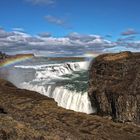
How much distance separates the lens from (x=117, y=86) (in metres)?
24.5

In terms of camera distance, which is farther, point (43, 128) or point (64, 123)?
point (64, 123)

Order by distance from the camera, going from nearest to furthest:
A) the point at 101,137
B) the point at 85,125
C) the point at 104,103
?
the point at 101,137
the point at 85,125
the point at 104,103

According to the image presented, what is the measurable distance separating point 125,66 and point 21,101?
1839 centimetres

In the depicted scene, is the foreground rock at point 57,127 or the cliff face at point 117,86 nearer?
the foreground rock at point 57,127

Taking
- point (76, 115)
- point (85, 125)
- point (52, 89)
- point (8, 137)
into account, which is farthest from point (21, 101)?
point (52, 89)

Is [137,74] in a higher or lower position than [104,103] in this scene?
higher

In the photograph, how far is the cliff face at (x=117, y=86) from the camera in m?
22.6

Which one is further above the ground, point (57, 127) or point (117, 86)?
point (57, 127)

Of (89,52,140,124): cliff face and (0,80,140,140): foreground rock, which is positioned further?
(89,52,140,124): cliff face

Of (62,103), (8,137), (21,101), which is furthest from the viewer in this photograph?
(62,103)

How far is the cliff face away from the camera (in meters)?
22.6

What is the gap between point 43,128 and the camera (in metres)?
6.03

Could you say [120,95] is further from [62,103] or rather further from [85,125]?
[85,125]

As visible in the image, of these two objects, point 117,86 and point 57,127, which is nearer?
point 57,127
